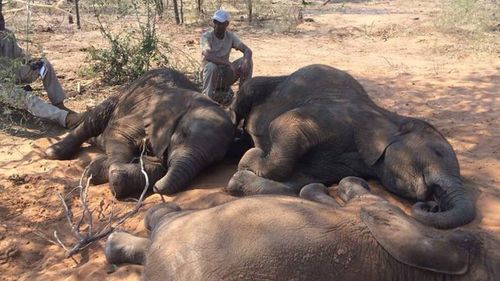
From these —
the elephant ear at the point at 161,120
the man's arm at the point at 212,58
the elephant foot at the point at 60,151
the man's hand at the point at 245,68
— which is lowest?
the elephant foot at the point at 60,151

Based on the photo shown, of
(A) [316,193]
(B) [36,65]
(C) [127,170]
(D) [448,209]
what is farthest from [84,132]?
(D) [448,209]

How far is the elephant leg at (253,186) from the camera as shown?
17.9 feet

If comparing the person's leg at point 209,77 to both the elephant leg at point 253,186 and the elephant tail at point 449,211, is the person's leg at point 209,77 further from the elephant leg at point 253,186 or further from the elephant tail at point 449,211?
the elephant tail at point 449,211

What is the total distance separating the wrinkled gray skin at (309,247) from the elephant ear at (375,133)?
1.73 metres

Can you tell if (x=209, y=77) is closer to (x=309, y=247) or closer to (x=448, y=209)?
(x=448, y=209)

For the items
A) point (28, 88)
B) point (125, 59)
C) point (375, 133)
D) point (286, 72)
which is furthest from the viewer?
point (286, 72)

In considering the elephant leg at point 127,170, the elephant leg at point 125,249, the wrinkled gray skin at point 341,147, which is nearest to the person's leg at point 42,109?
the elephant leg at point 127,170

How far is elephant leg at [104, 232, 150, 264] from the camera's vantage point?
4301 millimetres

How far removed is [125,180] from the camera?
18.8ft

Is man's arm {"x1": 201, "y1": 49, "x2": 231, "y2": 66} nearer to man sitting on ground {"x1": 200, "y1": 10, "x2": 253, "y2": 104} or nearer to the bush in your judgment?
man sitting on ground {"x1": 200, "y1": 10, "x2": 253, "y2": 104}

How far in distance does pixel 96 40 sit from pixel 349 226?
430 inches

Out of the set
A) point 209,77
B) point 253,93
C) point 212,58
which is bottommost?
point 209,77

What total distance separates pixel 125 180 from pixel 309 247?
9.43 feet

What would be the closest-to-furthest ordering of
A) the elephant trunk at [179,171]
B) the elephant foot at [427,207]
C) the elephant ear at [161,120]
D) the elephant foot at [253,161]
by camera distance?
the elephant foot at [427,207]
the elephant trunk at [179,171]
the elephant foot at [253,161]
the elephant ear at [161,120]
